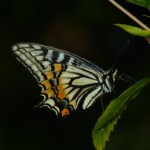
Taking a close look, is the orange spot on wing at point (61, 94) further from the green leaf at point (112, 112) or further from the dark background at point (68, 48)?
Answer: the dark background at point (68, 48)

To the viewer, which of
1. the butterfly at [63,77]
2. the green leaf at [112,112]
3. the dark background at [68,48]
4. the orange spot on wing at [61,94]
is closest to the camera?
the green leaf at [112,112]

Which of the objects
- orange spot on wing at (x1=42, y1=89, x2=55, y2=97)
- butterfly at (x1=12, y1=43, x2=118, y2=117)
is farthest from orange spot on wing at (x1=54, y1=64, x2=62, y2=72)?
orange spot on wing at (x1=42, y1=89, x2=55, y2=97)

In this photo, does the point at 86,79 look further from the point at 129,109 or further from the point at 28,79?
the point at 28,79

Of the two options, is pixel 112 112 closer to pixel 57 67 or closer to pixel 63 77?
pixel 57 67

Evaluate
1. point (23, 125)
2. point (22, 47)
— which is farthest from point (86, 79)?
point (23, 125)

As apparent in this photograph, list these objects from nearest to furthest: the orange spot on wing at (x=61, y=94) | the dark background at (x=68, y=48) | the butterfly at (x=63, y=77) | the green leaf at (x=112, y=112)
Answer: the green leaf at (x=112, y=112), the butterfly at (x=63, y=77), the orange spot on wing at (x=61, y=94), the dark background at (x=68, y=48)

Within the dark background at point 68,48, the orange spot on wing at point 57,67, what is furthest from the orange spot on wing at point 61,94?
the dark background at point 68,48

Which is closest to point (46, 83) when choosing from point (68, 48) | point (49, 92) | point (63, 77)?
point (49, 92)
